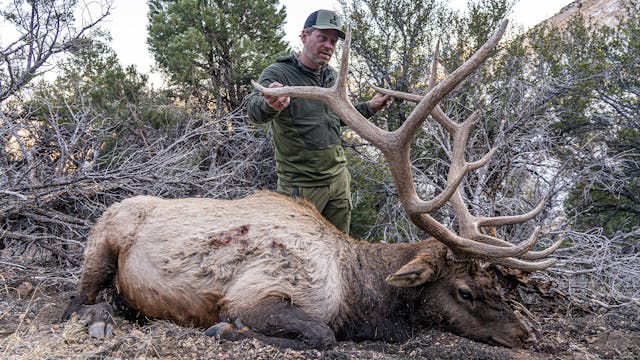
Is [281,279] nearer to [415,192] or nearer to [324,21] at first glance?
[415,192]

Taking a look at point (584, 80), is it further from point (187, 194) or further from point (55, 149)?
point (55, 149)

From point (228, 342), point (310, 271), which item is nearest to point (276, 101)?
point (310, 271)

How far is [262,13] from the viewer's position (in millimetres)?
7977

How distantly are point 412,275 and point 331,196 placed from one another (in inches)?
69.1

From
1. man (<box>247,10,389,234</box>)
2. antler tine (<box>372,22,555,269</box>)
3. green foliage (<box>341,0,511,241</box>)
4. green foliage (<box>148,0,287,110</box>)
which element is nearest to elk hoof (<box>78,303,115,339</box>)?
man (<box>247,10,389,234</box>)

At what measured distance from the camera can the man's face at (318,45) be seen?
4621mm

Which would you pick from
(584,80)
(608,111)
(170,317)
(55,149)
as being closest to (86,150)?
(55,149)

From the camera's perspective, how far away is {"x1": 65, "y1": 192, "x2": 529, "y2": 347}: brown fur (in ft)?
10.7

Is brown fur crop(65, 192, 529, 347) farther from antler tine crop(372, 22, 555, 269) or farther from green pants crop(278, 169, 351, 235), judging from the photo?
green pants crop(278, 169, 351, 235)

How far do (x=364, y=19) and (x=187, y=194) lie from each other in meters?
4.05

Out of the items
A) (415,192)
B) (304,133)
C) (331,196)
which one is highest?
(304,133)

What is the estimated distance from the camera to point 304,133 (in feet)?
15.1

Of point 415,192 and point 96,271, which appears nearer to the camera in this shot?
point 415,192

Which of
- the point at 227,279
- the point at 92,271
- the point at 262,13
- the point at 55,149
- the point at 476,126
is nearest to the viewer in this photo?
the point at 227,279
